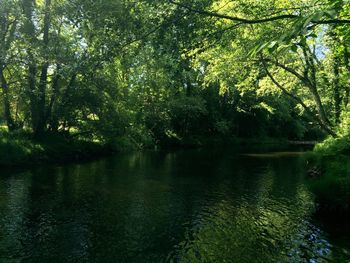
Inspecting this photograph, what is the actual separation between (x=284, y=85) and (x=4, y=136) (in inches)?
1033

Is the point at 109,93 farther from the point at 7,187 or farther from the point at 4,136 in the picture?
the point at 7,187

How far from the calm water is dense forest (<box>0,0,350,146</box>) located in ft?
19.3

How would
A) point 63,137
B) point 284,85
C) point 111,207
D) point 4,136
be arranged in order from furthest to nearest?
point 63,137 → point 284,85 → point 4,136 → point 111,207

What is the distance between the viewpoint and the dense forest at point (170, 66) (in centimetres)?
1053

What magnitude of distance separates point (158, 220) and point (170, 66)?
24.8 feet

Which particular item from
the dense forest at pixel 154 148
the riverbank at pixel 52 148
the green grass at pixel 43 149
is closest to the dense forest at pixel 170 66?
the dense forest at pixel 154 148

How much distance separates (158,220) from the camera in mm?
16141

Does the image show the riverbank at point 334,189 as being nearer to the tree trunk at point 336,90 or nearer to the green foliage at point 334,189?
the green foliage at point 334,189

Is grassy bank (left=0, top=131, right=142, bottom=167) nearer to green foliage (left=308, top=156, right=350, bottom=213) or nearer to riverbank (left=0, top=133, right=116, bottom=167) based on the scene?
riverbank (left=0, top=133, right=116, bottom=167)

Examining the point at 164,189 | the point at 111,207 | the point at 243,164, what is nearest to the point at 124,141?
the point at 243,164

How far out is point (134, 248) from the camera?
12.8 metres

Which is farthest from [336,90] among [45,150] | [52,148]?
[45,150]

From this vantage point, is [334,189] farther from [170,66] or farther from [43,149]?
[43,149]

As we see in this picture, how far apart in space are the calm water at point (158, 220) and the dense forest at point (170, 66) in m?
5.89
